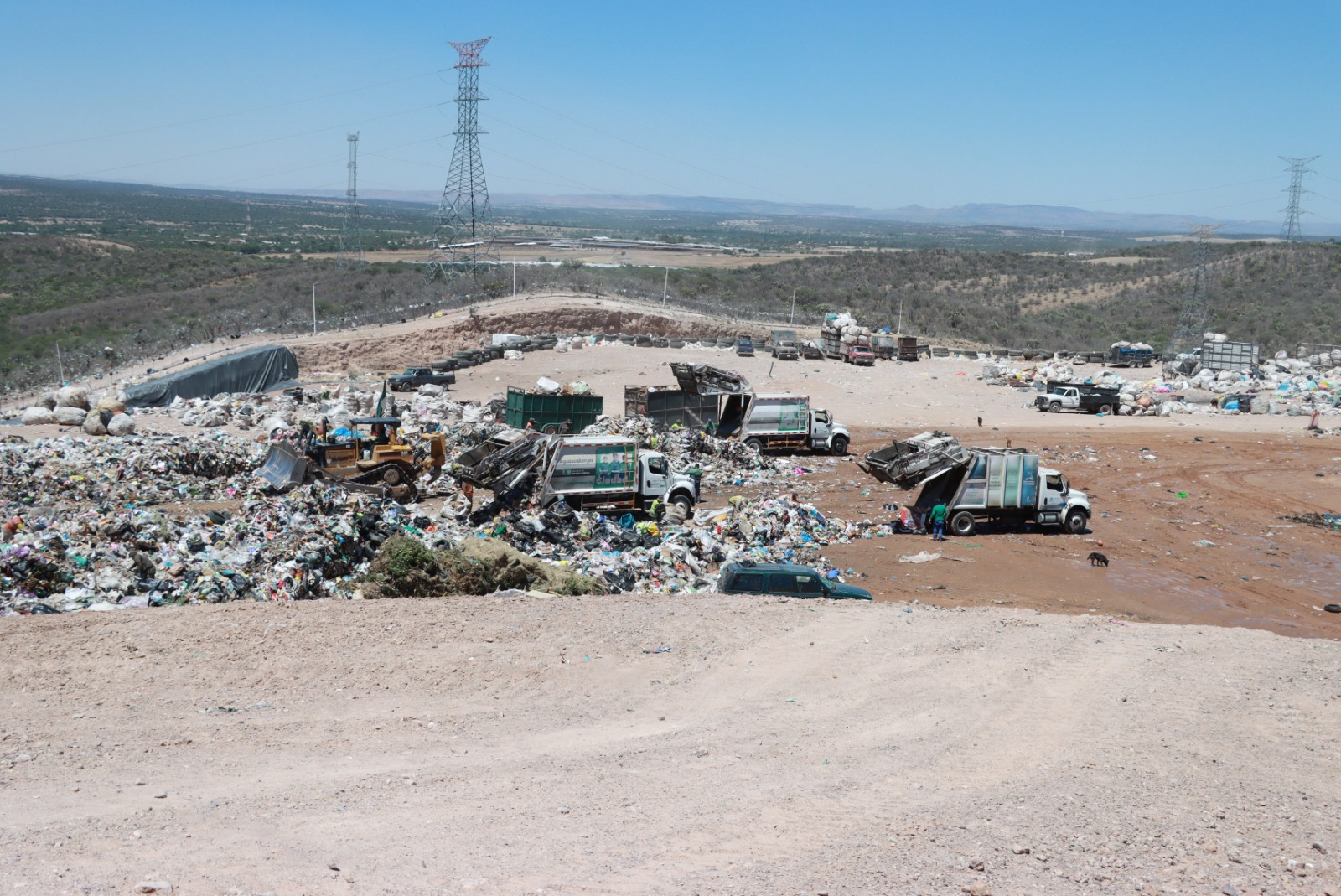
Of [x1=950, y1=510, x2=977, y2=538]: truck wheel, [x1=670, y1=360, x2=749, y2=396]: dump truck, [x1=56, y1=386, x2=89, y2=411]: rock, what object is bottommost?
[x1=950, y1=510, x2=977, y2=538]: truck wheel

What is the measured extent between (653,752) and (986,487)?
40.3 feet

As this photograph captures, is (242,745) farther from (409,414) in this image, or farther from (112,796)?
(409,414)

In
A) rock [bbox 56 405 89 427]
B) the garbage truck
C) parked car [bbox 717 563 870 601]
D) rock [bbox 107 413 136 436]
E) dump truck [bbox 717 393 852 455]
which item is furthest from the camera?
rock [bbox 56 405 89 427]

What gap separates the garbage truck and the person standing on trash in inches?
9.5

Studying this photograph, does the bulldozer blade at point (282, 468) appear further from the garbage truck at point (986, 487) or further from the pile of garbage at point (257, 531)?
the garbage truck at point (986, 487)

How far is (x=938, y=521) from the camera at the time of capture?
19.6 metres

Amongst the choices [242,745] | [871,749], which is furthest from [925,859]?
[242,745]

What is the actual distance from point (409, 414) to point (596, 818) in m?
21.5

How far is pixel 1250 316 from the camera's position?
61094mm

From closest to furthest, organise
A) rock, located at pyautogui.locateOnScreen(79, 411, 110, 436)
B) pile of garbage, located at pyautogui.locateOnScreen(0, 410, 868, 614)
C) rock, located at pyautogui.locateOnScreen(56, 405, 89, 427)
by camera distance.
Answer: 1. pile of garbage, located at pyautogui.locateOnScreen(0, 410, 868, 614)
2. rock, located at pyautogui.locateOnScreen(79, 411, 110, 436)
3. rock, located at pyautogui.locateOnScreen(56, 405, 89, 427)

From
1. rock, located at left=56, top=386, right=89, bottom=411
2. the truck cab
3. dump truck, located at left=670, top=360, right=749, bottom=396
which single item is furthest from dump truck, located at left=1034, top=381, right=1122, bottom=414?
rock, located at left=56, top=386, right=89, bottom=411

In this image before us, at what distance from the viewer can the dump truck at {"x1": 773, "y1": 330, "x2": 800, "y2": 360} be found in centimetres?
4281

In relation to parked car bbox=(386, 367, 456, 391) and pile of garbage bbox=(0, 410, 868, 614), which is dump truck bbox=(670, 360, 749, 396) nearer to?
pile of garbage bbox=(0, 410, 868, 614)

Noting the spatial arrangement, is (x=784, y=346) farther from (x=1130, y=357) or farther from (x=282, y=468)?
(x=282, y=468)
